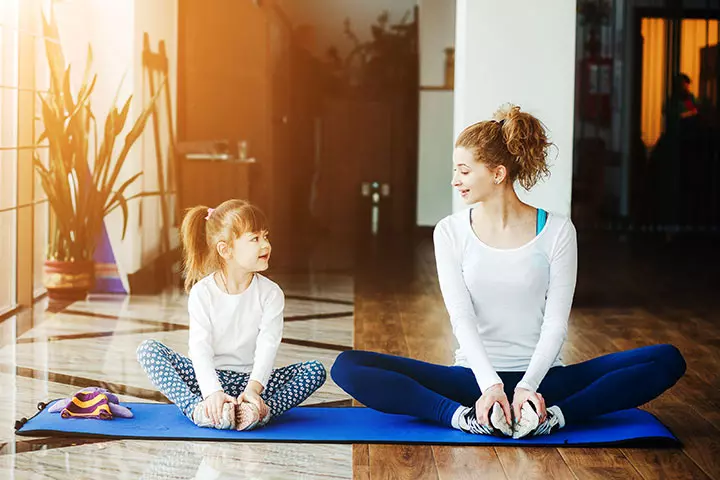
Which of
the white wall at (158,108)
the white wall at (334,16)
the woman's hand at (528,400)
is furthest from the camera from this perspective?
the white wall at (334,16)

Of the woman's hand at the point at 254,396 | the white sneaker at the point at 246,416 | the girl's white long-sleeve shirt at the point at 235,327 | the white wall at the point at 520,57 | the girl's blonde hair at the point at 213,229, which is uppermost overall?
the white wall at the point at 520,57

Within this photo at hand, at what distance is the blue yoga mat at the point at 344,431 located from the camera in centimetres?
253

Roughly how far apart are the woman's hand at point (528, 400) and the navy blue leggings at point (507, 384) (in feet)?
0.41

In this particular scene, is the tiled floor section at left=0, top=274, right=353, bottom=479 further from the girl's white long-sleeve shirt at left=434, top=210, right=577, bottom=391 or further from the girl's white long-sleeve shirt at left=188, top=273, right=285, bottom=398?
the girl's white long-sleeve shirt at left=434, top=210, right=577, bottom=391

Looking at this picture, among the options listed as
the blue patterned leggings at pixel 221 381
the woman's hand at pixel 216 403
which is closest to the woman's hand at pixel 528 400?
the blue patterned leggings at pixel 221 381

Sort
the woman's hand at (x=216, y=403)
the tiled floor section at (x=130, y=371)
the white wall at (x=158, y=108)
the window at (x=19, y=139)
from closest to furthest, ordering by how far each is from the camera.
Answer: the tiled floor section at (x=130, y=371) → the woman's hand at (x=216, y=403) → the window at (x=19, y=139) → the white wall at (x=158, y=108)

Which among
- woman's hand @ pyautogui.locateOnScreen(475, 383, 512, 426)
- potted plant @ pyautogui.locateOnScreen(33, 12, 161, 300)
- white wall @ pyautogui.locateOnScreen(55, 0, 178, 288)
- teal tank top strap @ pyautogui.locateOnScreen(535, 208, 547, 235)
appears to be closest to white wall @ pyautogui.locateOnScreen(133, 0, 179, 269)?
white wall @ pyautogui.locateOnScreen(55, 0, 178, 288)

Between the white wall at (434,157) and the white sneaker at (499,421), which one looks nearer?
the white sneaker at (499,421)

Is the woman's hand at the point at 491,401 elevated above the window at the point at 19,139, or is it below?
below

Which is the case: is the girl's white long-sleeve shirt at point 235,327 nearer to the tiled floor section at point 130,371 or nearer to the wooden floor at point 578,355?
the tiled floor section at point 130,371

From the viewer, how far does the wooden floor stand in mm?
2332

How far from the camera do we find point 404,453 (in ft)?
7.99

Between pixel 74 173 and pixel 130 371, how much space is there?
2.14 meters

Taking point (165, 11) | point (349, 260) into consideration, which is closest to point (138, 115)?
point (165, 11)
